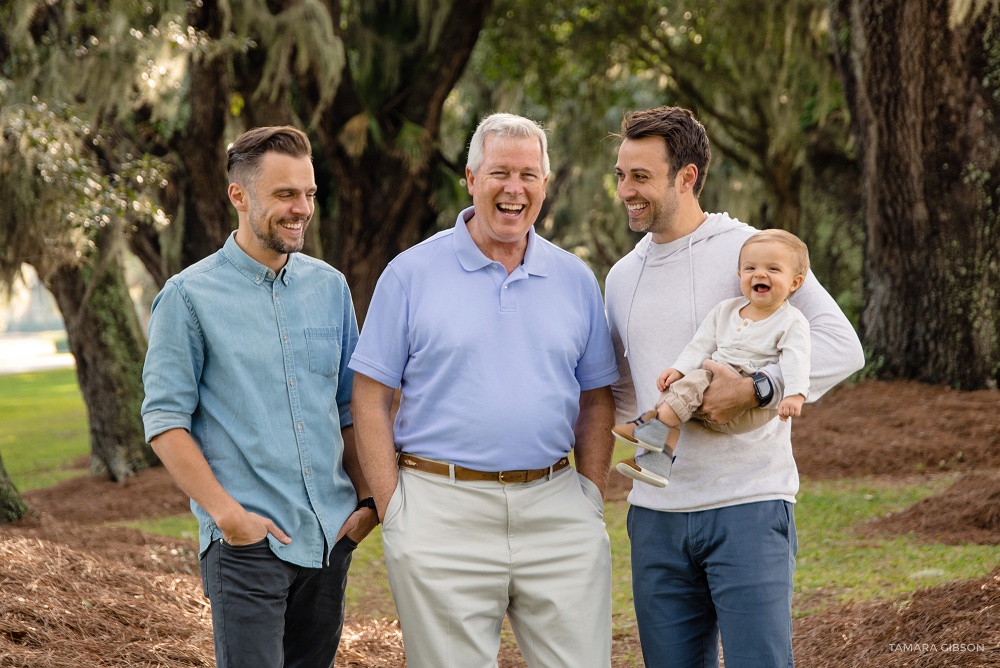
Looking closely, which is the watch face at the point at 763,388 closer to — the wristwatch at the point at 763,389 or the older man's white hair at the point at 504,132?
the wristwatch at the point at 763,389

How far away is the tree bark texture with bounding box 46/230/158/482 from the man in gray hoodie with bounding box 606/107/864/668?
28.2 feet

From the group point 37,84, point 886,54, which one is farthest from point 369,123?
point 886,54

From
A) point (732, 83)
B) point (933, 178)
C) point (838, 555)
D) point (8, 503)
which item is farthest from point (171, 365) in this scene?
point (732, 83)

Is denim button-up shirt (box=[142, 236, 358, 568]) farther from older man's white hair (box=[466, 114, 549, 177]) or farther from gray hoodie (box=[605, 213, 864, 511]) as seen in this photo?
gray hoodie (box=[605, 213, 864, 511])

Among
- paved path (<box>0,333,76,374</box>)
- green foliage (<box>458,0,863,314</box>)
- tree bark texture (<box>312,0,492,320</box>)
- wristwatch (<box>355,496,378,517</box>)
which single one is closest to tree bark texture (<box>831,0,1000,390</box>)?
green foliage (<box>458,0,863,314</box>)

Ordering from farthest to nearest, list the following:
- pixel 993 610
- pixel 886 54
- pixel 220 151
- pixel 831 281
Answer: pixel 831 281, pixel 220 151, pixel 886 54, pixel 993 610

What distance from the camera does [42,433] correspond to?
17.9 metres

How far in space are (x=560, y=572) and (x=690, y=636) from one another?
417 mm

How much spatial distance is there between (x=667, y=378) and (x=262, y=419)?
3.78 feet

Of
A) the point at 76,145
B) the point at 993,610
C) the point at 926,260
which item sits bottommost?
the point at 993,610

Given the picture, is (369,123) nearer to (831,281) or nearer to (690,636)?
(831,281)

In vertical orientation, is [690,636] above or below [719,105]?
below

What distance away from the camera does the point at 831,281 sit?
461 inches

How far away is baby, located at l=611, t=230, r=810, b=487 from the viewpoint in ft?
Result: 9.45
